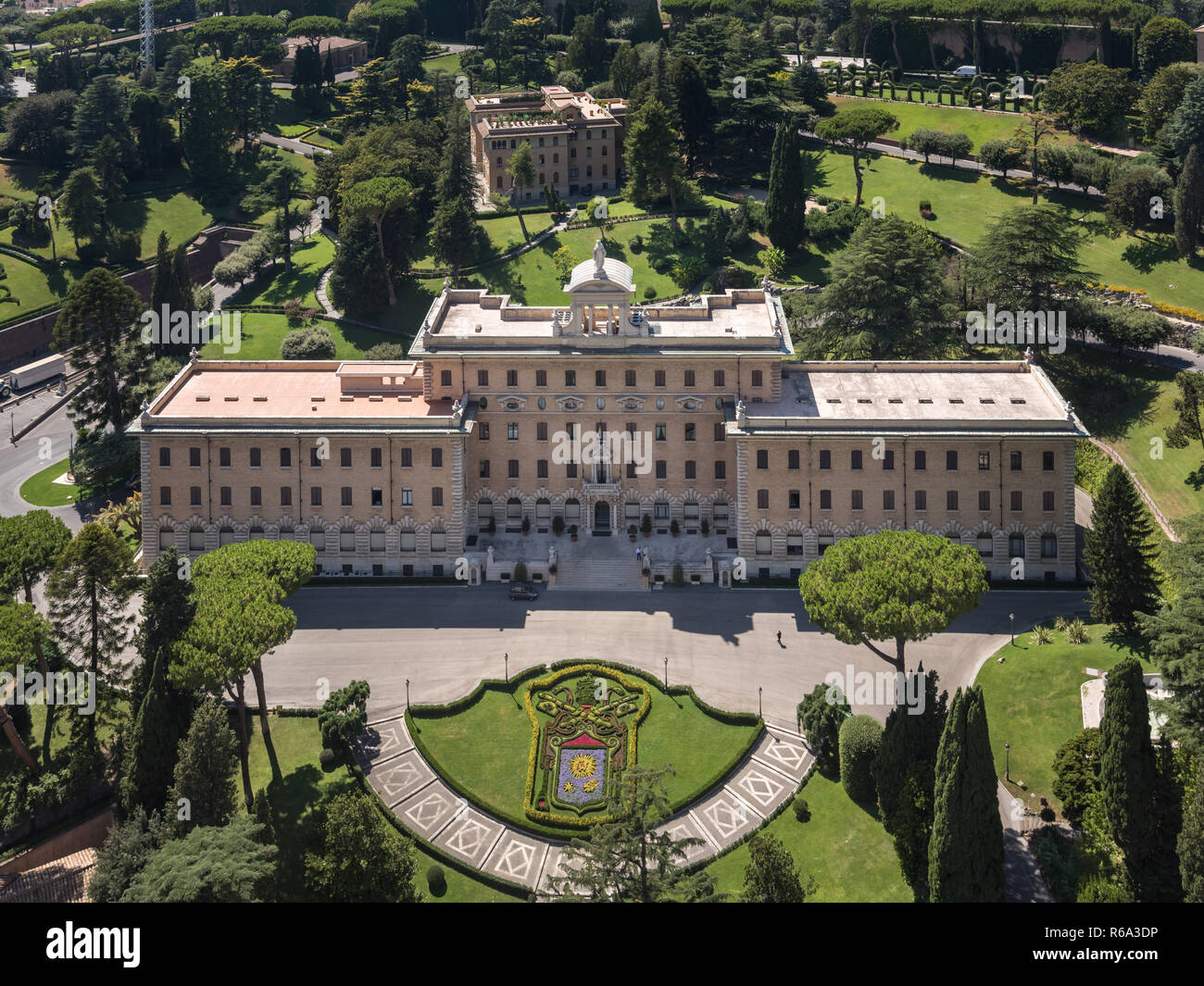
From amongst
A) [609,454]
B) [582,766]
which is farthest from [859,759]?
[609,454]

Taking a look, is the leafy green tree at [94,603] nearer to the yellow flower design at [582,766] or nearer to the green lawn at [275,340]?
the yellow flower design at [582,766]

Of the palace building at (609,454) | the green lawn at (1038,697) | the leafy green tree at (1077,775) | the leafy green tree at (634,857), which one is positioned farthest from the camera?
the palace building at (609,454)

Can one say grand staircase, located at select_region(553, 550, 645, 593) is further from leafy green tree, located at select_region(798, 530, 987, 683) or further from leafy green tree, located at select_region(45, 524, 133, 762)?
leafy green tree, located at select_region(45, 524, 133, 762)

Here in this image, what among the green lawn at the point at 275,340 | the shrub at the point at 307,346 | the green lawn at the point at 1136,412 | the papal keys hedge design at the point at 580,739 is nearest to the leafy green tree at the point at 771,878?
the papal keys hedge design at the point at 580,739

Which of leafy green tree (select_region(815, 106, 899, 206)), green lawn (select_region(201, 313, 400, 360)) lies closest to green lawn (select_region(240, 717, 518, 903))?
green lawn (select_region(201, 313, 400, 360))

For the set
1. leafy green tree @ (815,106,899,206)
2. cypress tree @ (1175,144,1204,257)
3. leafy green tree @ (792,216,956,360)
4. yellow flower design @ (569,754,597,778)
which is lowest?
A: yellow flower design @ (569,754,597,778)

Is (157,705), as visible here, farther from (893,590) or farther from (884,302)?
(884,302)

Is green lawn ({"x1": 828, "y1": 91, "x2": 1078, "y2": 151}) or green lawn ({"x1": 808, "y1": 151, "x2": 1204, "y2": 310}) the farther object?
green lawn ({"x1": 828, "y1": 91, "x2": 1078, "y2": 151})

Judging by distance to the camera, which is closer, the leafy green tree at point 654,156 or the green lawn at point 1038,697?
the green lawn at point 1038,697

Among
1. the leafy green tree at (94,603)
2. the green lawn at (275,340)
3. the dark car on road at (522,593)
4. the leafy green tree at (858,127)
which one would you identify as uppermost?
the leafy green tree at (858,127)
